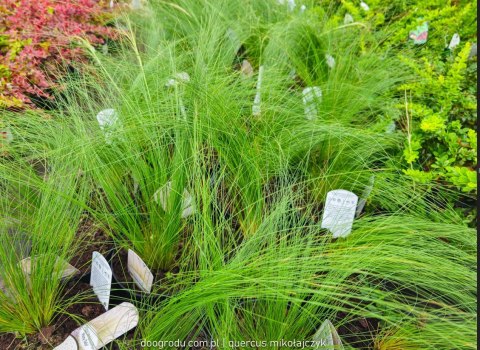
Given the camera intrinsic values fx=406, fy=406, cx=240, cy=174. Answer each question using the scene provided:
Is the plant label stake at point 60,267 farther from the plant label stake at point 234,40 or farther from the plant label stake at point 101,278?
the plant label stake at point 234,40

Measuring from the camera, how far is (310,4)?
2.24 m

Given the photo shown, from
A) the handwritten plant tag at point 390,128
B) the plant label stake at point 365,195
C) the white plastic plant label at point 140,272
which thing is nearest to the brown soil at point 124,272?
the white plastic plant label at point 140,272

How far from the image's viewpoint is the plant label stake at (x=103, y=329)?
0.84m

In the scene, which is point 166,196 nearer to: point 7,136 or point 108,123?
point 108,123

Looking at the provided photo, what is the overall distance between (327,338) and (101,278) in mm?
523

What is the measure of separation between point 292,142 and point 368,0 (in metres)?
1.18

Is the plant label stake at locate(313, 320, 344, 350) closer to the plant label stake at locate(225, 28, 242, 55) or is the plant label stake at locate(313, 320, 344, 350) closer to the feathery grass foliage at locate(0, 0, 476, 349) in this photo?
the feathery grass foliage at locate(0, 0, 476, 349)

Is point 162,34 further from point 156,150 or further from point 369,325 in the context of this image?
point 369,325

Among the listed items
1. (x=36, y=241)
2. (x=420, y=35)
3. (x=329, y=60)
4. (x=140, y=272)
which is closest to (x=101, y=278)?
(x=140, y=272)

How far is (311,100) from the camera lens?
1.45 meters

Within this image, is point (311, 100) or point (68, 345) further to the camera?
point (311, 100)

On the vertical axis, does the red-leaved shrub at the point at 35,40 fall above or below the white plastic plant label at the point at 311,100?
above

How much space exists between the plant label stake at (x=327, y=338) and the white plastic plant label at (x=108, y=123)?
0.72 m

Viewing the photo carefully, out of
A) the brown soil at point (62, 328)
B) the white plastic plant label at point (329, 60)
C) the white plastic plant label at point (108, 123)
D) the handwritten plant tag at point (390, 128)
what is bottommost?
→ the brown soil at point (62, 328)
